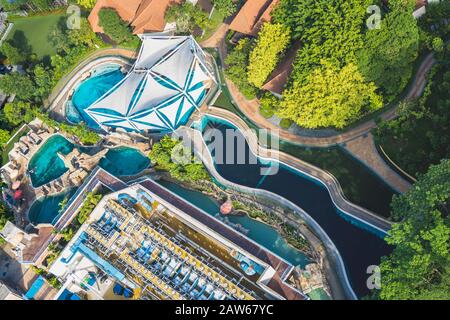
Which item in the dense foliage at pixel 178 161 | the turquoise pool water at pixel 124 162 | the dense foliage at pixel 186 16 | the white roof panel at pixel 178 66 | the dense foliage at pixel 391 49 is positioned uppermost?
the dense foliage at pixel 391 49

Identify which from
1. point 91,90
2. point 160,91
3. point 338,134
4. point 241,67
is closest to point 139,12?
point 91,90

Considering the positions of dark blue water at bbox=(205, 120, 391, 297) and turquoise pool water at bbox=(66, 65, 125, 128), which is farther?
turquoise pool water at bbox=(66, 65, 125, 128)

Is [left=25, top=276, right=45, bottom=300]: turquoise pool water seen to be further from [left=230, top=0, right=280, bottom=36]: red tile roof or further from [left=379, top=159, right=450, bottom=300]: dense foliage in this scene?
[left=230, top=0, right=280, bottom=36]: red tile roof

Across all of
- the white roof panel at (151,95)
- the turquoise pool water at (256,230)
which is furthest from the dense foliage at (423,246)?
the white roof panel at (151,95)

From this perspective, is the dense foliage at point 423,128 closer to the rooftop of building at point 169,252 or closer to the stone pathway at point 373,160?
the stone pathway at point 373,160

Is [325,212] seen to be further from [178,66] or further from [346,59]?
[178,66]

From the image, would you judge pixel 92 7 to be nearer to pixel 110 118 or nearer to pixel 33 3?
pixel 33 3

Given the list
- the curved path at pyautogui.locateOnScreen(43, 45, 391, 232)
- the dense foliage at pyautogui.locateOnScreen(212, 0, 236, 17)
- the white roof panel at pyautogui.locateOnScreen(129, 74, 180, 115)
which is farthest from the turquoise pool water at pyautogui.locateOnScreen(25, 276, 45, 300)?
the dense foliage at pyautogui.locateOnScreen(212, 0, 236, 17)
